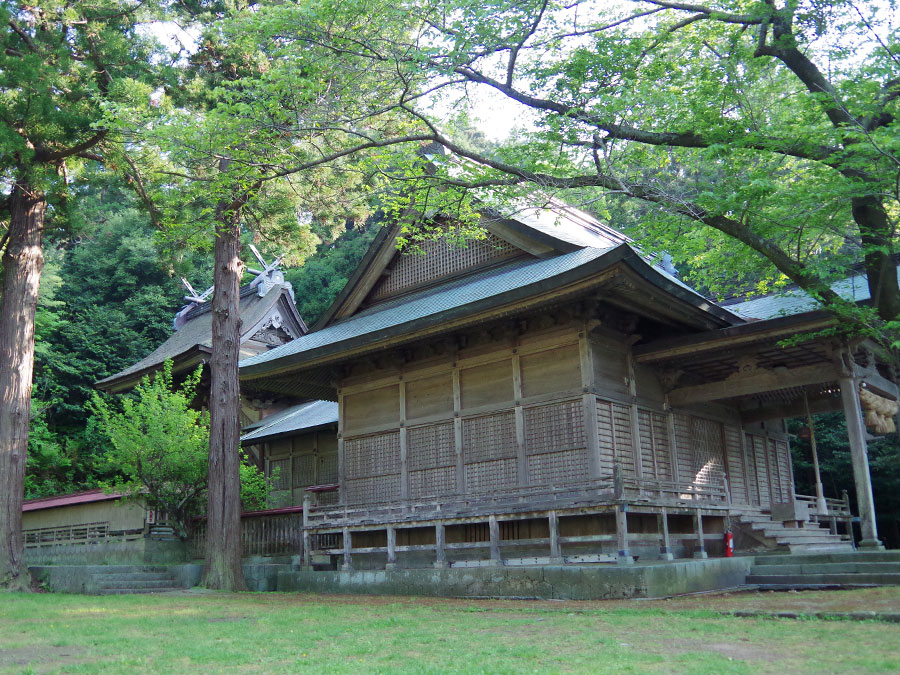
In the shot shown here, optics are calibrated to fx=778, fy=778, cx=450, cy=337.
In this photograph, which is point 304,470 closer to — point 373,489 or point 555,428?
point 373,489

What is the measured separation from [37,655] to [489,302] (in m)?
9.06

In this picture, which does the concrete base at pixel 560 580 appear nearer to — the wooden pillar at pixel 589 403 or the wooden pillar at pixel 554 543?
the wooden pillar at pixel 554 543

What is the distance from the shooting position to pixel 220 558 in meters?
15.7

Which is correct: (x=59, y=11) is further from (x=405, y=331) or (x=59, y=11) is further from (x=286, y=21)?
(x=405, y=331)

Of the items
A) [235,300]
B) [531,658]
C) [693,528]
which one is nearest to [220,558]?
[235,300]

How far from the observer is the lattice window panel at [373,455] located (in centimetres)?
1750

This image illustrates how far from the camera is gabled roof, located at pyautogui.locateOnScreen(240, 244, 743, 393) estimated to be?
12.9 meters

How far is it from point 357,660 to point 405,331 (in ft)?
30.5

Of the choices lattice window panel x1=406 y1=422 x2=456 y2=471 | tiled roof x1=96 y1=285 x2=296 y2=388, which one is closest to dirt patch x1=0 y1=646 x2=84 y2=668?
lattice window panel x1=406 y1=422 x2=456 y2=471

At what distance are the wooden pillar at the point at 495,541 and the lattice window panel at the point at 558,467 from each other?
1.20m

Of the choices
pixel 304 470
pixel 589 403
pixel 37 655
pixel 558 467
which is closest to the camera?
pixel 37 655

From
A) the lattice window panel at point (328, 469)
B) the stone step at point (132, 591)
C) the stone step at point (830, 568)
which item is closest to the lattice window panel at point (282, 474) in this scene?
the lattice window panel at point (328, 469)

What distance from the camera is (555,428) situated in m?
14.9

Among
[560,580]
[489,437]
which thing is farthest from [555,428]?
[560,580]
